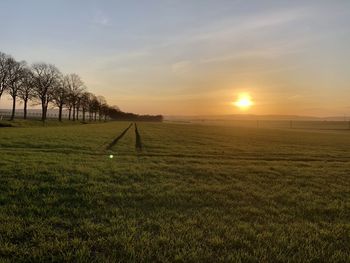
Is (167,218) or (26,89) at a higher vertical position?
(26,89)

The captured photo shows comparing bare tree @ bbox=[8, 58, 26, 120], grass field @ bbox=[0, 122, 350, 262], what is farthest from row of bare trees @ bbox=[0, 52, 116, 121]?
grass field @ bbox=[0, 122, 350, 262]

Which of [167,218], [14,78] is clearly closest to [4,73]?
[14,78]

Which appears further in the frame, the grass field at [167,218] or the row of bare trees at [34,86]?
the row of bare trees at [34,86]

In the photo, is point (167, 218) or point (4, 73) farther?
point (4, 73)

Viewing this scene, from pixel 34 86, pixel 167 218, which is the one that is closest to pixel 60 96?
pixel 34 86

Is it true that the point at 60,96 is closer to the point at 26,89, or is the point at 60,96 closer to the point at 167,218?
the point at 26,89

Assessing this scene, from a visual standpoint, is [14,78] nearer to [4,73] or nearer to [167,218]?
[4,73]

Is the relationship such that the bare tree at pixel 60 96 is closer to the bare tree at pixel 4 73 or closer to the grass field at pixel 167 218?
the bare tree at pixel 4 73

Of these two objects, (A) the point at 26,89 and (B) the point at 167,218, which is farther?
(A) the point at 26,89

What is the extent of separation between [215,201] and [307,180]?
520 cm

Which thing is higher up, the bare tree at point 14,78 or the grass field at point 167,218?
the bare tree at point 14,78

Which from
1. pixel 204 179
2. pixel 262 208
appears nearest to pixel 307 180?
pixel 204 179

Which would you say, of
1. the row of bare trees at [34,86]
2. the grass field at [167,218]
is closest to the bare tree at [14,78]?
the row of bare trees at [34,86]

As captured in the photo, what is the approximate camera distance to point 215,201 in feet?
26.2
